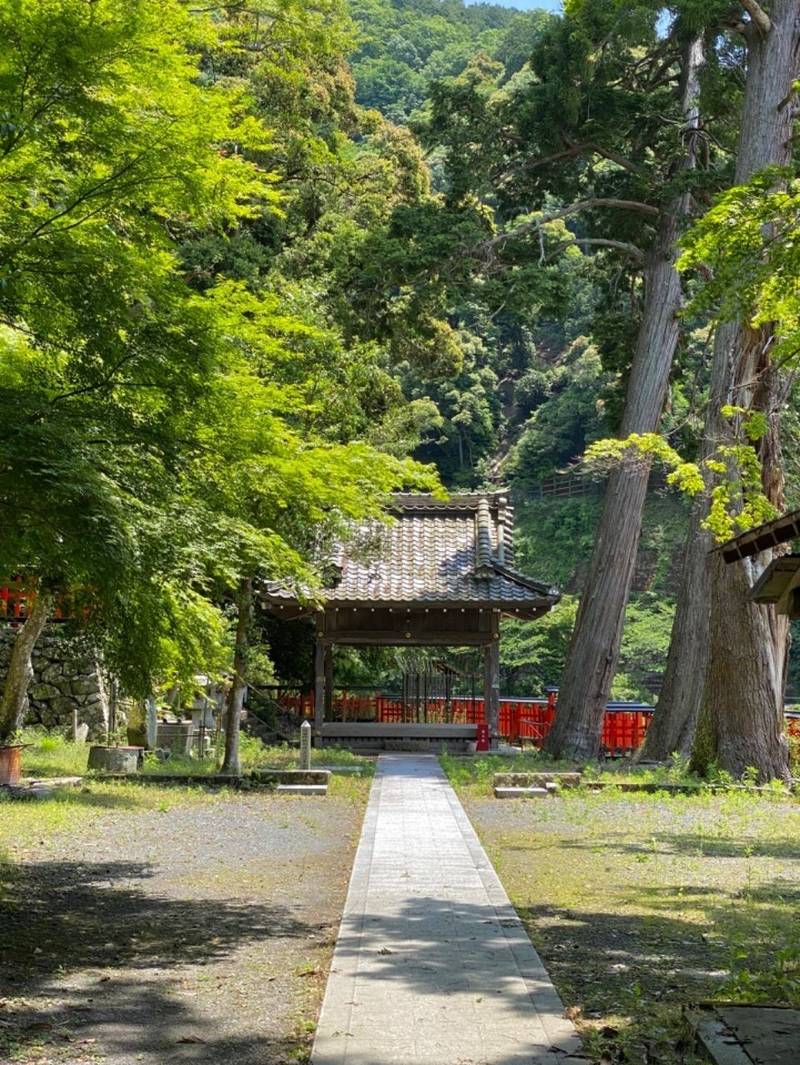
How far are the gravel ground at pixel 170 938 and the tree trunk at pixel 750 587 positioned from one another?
22.4 feet

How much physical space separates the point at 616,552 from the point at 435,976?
16.4 metres

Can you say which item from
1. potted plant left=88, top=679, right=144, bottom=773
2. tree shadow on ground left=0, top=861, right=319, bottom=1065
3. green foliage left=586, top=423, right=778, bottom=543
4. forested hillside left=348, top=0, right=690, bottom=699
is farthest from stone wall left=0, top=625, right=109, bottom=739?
forested hillside left=348, top=0, right=690, bottom=699

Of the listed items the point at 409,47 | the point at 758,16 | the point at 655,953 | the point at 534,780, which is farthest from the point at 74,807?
the point at 409,47

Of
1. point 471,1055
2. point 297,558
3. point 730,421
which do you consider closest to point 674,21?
point 730,421

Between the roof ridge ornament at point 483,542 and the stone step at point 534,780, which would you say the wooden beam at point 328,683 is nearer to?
the roof ridge ornament at point 483,542

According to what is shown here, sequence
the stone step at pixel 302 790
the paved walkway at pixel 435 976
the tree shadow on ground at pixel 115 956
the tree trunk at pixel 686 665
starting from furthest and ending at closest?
the tree trunk at pixel 686 665, the stone step at pixel 302 790, the tree shadow on ground at pixel 115 956, the paved walkway at pixel 435 976

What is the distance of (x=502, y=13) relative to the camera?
79.8 m

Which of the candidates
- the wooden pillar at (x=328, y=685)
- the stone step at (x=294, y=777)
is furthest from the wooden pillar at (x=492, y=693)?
the stone step at (x=294, y=777)

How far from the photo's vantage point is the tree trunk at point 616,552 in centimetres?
2178

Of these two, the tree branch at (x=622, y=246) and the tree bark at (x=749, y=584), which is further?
the tree branch at (x=622, y=246)

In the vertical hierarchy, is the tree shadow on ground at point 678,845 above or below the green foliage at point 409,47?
below

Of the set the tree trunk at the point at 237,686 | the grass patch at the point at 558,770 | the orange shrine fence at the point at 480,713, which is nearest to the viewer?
the grass patch at the point at 558,770

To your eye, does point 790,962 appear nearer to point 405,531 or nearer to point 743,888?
point 743,888

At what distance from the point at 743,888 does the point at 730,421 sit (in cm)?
1003
